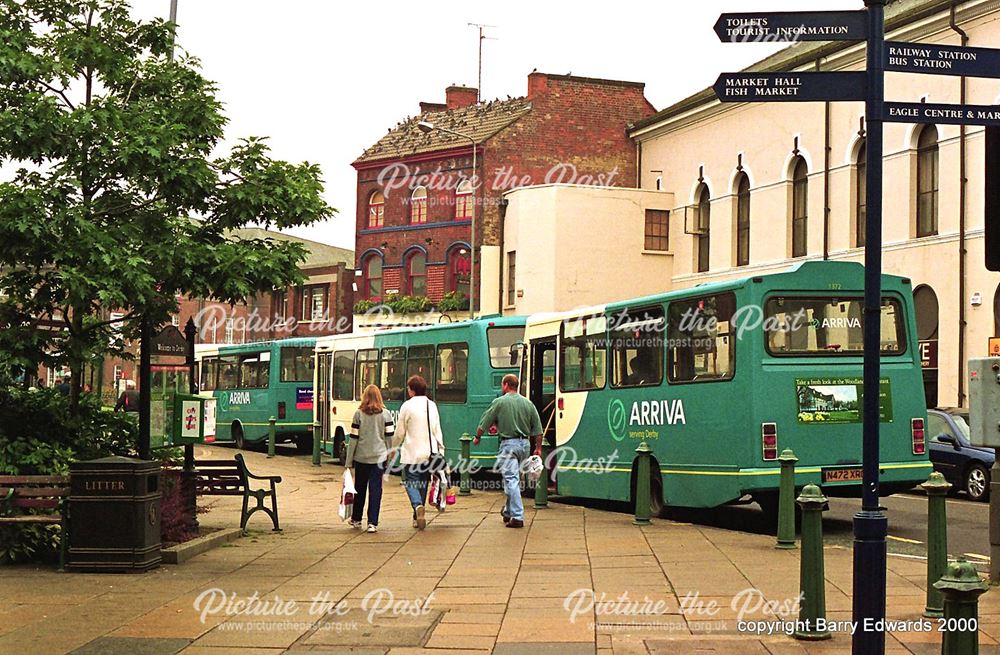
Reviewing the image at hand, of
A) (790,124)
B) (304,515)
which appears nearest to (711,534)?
(304,515)

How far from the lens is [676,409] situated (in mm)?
17016

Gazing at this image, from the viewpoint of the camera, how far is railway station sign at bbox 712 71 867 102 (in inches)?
292

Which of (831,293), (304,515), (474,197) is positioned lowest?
(304,515)

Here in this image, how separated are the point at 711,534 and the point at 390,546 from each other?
144 inches

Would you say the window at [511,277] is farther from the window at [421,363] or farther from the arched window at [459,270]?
the window at [421,363]

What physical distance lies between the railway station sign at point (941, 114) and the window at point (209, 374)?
35554 millimetres

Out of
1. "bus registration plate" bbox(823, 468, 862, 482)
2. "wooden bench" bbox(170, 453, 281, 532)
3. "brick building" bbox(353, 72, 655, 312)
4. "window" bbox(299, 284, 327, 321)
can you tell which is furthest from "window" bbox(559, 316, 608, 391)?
"window" bbox(299, 284, 327, 321)

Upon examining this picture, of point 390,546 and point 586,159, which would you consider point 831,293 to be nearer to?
point 390,546

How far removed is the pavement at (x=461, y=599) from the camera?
344 inches

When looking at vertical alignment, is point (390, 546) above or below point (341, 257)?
below

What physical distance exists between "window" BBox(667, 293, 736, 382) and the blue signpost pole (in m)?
8.73

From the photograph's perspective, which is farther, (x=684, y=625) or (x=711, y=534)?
(x=711, y=534)

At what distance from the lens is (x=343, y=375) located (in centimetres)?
3278

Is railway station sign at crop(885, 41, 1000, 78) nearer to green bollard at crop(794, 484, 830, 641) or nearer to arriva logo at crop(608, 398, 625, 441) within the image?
green bollard at crop(794, 484, 830, 641)
